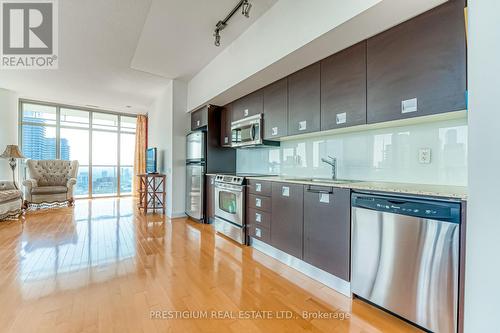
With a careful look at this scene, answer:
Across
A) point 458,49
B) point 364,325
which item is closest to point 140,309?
point 364,325

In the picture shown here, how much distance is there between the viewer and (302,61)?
2273 millimetres

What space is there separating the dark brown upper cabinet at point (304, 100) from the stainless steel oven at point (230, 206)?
1.03 m

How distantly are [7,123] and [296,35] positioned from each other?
22.7ft

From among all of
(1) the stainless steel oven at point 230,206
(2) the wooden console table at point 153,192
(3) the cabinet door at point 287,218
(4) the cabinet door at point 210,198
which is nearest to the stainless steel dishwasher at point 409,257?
(3) the cabinet door at point 287,218

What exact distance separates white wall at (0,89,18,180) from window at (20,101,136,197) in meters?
0.81

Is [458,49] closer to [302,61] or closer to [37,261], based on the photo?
[302,61]

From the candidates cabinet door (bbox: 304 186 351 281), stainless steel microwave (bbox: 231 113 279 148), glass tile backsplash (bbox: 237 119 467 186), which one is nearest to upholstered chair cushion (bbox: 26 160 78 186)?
stainless steel microwave (bbox: 231 113 279 148)

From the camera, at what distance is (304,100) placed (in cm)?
243

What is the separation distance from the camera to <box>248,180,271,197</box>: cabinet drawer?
261 cm

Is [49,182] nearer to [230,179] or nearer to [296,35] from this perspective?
[230,179]

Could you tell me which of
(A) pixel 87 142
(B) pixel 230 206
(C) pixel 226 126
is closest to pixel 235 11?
(C) pixel 226 126

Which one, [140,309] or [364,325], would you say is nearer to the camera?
[364,325]

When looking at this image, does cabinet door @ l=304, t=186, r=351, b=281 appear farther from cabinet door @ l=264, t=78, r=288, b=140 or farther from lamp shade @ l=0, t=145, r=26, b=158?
lamp shade @ l=0, t=145, r=26, b=158

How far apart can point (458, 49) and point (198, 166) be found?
3587 millimetres
